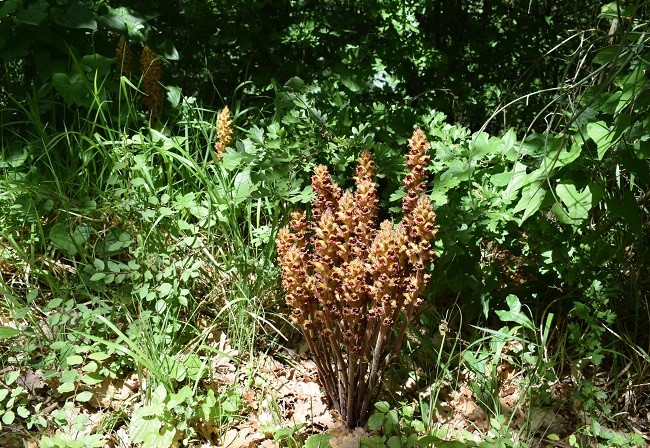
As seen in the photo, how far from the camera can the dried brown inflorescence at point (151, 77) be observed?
123 inches

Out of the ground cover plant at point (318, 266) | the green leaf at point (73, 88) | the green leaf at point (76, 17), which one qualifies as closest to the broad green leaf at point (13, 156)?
the ground cover plant at point (318, 266)

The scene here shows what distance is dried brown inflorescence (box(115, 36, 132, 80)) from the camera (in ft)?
10.5

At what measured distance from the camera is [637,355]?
103 inches

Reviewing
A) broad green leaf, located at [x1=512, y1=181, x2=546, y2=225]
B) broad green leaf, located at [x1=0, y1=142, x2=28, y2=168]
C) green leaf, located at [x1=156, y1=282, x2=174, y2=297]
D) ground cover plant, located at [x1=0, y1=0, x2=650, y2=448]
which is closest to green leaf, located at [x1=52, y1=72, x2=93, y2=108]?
ground cover plant, located at [x1=0, y1=0, x2=650, y2=448]

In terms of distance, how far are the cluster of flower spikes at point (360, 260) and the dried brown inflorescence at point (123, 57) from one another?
1516mm

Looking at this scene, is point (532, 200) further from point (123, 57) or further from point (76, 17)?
point (76, 17)

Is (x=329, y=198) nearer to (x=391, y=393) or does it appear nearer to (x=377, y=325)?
(x=377, y=325)

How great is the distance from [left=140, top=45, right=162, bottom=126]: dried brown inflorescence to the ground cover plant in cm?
2

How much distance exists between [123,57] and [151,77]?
0.53 feet

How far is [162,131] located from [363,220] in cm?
143

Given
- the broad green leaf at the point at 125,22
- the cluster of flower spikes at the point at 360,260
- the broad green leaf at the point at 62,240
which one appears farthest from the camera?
the broad green leaf at the point at 125,22

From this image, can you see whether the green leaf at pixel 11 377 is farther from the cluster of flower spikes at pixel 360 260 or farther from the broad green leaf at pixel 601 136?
the broad green leaf at pixel 601 136

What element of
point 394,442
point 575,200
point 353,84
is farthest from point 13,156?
point 575,200

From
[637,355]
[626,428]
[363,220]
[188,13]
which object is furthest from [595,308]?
[188,13]
